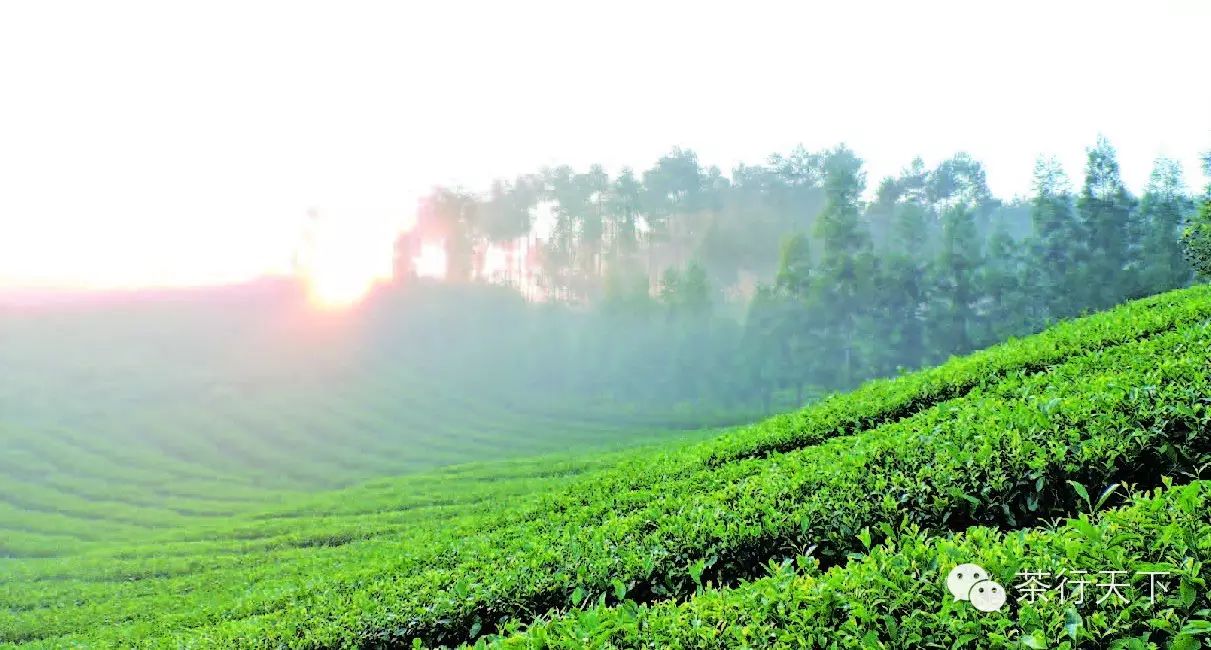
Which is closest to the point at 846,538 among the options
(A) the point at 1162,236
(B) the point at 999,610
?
(B) the point at 999,610

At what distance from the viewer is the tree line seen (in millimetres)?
45062

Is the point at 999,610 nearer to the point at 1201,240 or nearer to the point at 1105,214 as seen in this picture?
the point at 1201,240

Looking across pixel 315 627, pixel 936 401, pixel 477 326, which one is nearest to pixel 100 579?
pixel 315 627

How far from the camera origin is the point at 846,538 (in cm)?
523

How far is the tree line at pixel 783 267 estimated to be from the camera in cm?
4506

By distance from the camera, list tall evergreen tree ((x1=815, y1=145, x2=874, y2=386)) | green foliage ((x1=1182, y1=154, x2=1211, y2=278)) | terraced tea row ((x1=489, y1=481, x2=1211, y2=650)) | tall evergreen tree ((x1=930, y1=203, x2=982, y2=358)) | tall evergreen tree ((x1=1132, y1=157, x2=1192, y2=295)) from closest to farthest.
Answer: terraced tea row ((x1=489, y1=481, x2=1211, y2=650)) < green foliage ((x1=1182, y1=154, x2=1211, y2=278)) < tall evergreen tree ((x1=1132, y1=157, x2=1192, y2=295)) < tall evergreen tree ((x1=930, y1=203, x2=982, y2=358)) < tall evergreen tree ((x1=815, y1=145, x2=874, y2=386))

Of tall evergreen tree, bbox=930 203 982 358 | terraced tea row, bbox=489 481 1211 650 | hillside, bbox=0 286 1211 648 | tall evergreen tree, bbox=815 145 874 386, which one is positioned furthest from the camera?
tall evergreen tree, bbox=815 145 874 386

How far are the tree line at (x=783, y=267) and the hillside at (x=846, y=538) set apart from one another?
66.4ft
